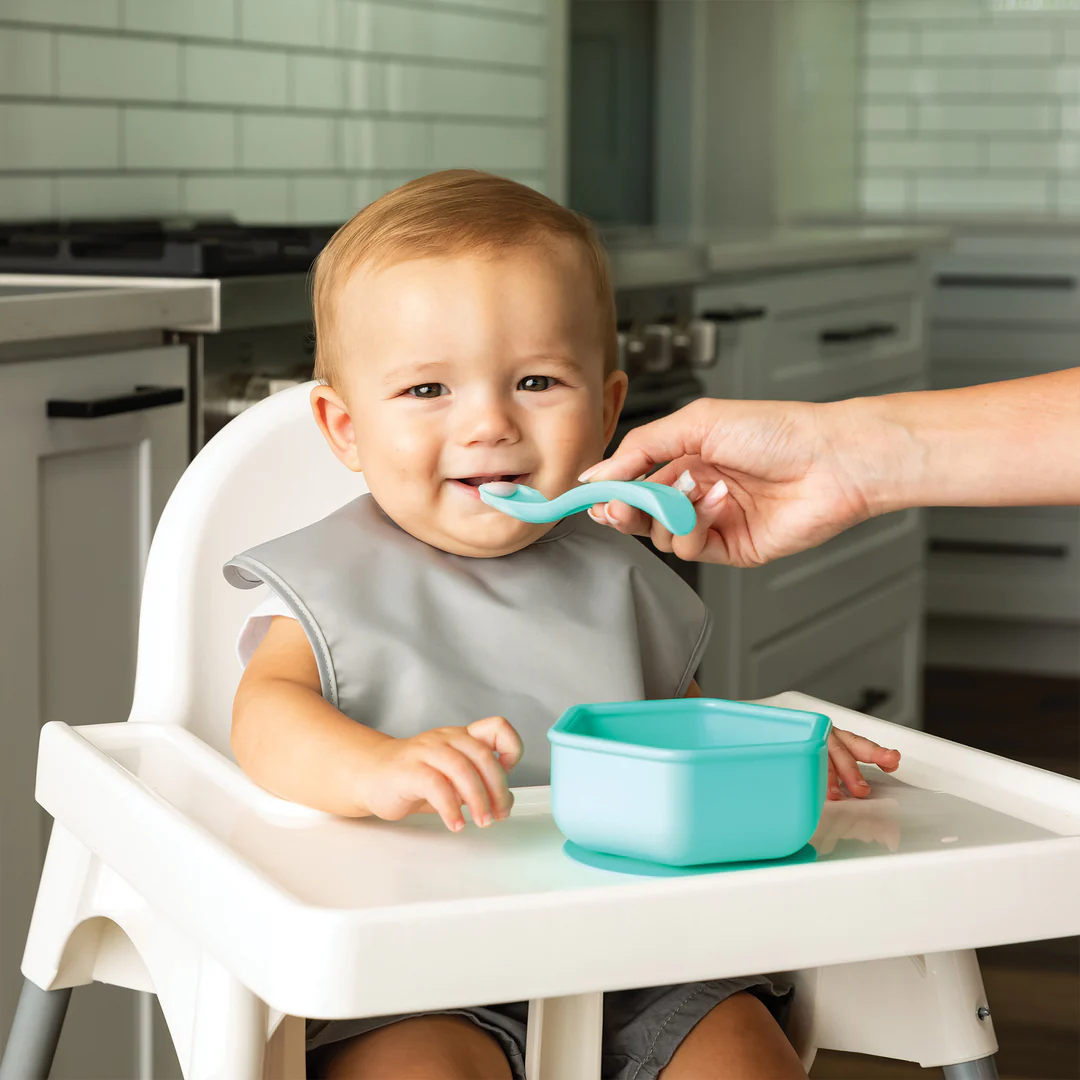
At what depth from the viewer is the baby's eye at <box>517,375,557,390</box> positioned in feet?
3.22

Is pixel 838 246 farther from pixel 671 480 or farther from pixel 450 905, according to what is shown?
pixel 450 905

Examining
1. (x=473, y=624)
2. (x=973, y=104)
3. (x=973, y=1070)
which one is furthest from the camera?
(x=973, y=104)

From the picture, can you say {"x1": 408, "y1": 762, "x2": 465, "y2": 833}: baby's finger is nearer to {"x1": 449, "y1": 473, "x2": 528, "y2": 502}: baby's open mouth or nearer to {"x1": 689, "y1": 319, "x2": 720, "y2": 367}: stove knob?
{"x1": 449, "y1": 473, "x2": 528, "y2": 502}: baby's open mouth

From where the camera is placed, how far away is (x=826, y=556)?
2807 mm

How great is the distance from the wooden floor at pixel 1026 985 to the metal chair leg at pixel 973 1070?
102 cm

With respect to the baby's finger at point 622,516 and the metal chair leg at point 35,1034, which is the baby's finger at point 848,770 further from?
the metal chair leg at point 35,1034

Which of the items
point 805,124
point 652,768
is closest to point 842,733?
point 652,768

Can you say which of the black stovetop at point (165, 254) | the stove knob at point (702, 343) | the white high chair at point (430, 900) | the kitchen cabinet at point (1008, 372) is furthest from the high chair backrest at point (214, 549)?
the kitchen cabinet at point (1008, 372)

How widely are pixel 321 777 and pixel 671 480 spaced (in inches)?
11.6

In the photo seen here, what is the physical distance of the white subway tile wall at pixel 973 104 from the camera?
4.39 meters

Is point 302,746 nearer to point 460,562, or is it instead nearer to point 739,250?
point 460,562

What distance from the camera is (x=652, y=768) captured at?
681mm

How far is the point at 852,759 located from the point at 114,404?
0.82m

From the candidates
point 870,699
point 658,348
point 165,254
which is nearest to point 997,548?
point 870,699
